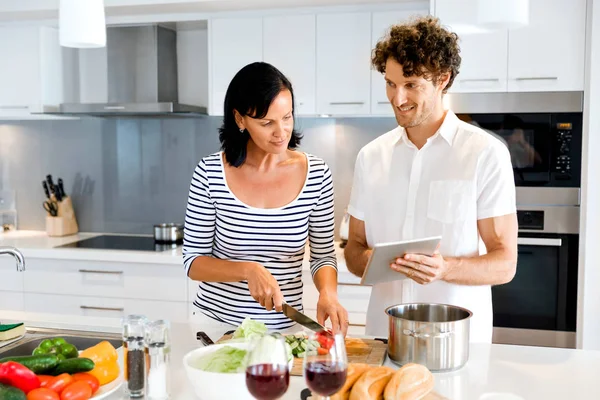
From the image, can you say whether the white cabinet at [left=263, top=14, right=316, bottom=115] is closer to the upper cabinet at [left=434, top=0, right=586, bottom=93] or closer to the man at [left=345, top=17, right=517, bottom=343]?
the upper cabinet at [left=434, top=0, right=586, bottom=93]

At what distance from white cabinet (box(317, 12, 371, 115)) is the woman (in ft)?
4.51

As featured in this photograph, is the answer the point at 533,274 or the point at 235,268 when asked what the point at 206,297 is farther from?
the point at 533,274

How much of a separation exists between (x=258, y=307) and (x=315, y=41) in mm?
1813

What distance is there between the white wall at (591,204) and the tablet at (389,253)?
1.59 m

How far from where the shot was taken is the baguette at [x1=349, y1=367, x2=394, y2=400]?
126 cm

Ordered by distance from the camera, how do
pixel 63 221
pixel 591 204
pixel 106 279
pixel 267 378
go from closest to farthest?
1. pixel 267 378
2. pixel 591 204
3. pixel 106 279
4. pixel 63 221

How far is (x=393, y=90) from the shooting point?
1.90 m

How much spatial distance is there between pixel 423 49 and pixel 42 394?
1304mm

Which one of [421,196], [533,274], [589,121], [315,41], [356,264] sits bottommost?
[533,274]

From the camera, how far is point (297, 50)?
3359mm

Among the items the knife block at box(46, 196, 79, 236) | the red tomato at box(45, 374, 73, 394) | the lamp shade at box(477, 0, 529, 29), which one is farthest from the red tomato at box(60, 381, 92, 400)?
the knife block at box(46, 196, 79, 236)

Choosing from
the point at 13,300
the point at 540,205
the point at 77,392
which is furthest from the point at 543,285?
the point at 13,300

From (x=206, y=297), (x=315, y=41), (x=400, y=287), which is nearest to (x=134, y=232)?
(x=315, y=41)

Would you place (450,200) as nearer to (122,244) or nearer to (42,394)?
(42,394)
